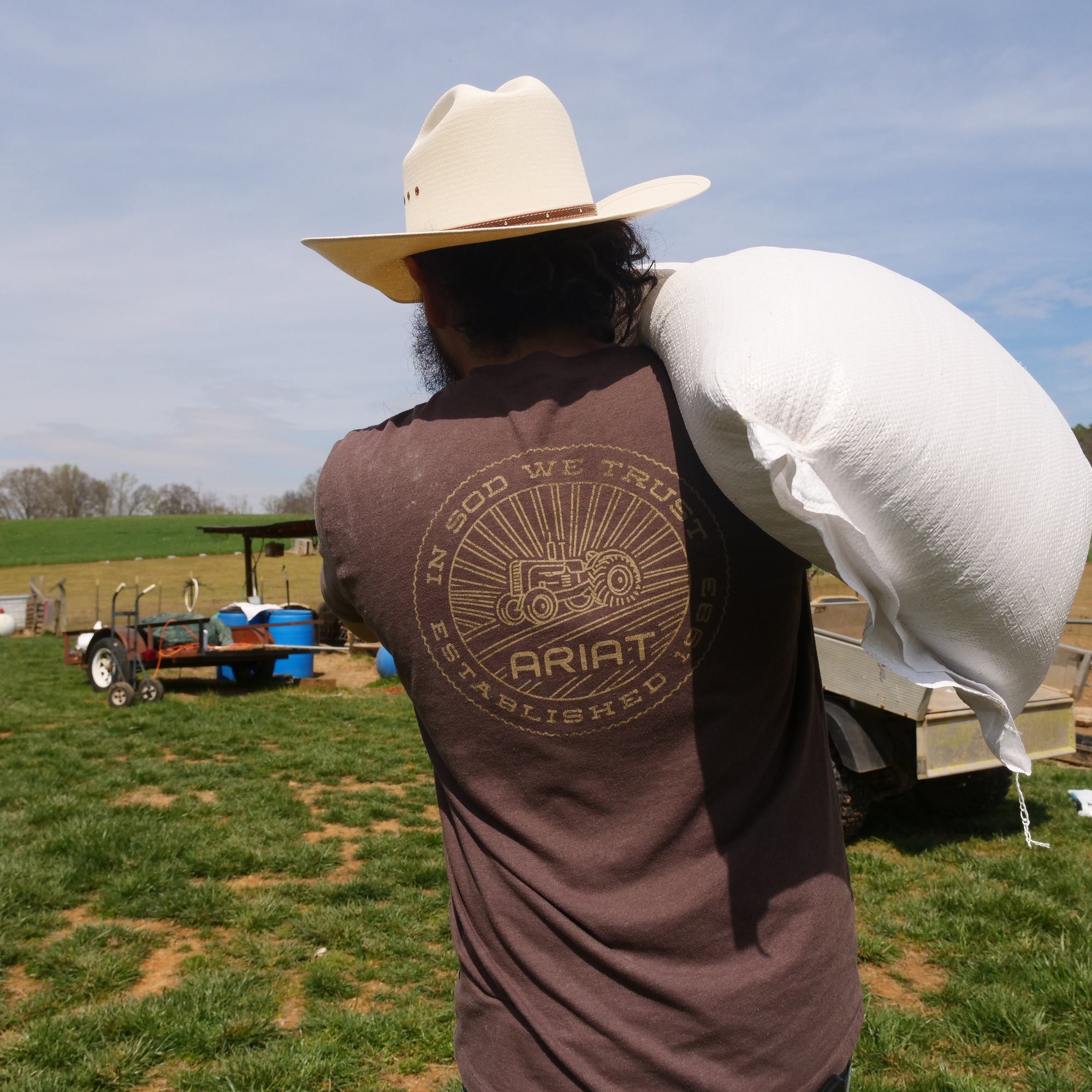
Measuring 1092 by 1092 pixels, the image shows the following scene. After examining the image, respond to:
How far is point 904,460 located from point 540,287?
0.55 metres

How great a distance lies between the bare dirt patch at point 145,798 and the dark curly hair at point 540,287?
18.9ft

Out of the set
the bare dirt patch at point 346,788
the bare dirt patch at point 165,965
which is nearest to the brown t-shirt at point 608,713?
the bare dirt patch at point 165,965

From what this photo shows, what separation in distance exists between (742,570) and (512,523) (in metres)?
0.27

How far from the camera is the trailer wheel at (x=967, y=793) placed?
5.61 m

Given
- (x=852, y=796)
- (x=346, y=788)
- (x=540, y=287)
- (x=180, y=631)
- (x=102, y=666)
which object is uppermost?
(x=540, y=287)

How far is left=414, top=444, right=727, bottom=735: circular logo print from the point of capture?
3.37ft

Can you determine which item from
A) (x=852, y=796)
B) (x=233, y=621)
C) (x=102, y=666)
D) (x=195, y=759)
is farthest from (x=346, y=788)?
(x=102, y=666)

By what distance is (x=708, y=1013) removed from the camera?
108cm

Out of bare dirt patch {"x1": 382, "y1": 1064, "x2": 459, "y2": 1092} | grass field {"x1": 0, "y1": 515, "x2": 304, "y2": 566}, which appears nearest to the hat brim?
bare dirt patch {"x1": 382, "y1": 1064, "x2": 459, "y2": 1092}

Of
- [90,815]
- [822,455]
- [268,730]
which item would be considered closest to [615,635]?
[822,455]

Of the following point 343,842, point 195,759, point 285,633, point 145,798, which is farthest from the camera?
point 285,633

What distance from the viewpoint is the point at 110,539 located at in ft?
164

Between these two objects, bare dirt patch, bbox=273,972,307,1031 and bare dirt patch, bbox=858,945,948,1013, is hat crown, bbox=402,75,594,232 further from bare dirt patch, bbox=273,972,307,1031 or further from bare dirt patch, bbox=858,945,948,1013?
bare dirt patch, bbox=858,945,948,1013

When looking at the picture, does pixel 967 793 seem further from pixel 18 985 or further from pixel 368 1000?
→ pixel 18 985
